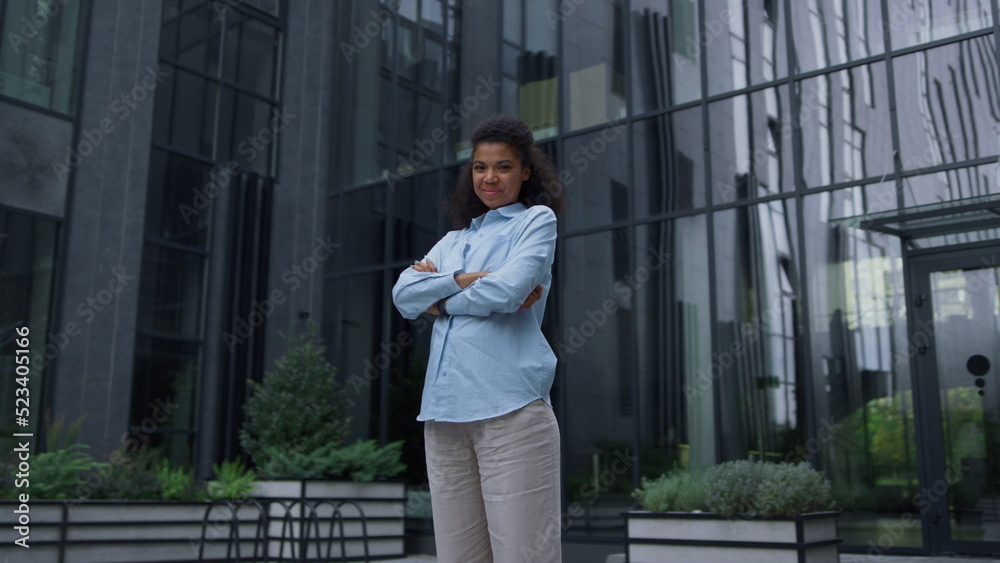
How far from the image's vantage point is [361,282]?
44.3ft

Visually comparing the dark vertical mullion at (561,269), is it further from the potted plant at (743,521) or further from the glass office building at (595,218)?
the potted plant at (743,521)

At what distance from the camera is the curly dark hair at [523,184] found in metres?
2.34

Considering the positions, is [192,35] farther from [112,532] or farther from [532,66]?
[112,532]

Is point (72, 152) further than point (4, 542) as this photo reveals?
Yes

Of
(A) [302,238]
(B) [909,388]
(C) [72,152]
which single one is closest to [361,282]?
(A) [302,238]

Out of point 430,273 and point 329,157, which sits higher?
point 329,157

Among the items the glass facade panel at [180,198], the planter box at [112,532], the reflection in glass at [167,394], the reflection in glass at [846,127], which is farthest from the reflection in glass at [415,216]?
the reflection in glass at [846,127]

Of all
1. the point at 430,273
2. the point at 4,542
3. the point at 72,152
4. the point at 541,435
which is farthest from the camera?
the point at 72,152

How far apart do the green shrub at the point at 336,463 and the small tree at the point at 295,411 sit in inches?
2.8

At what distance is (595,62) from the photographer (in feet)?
37.2

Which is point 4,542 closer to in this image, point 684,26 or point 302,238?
point 302,238

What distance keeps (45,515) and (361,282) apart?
620cm

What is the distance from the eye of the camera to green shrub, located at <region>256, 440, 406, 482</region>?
10672mm

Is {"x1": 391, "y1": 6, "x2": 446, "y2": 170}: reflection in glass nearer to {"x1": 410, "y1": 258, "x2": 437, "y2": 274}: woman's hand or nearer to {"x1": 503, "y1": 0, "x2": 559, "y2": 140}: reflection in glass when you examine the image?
{"x1": 503, "y1": 0, "x2": 559, "y2": 140}: reflection in glass
